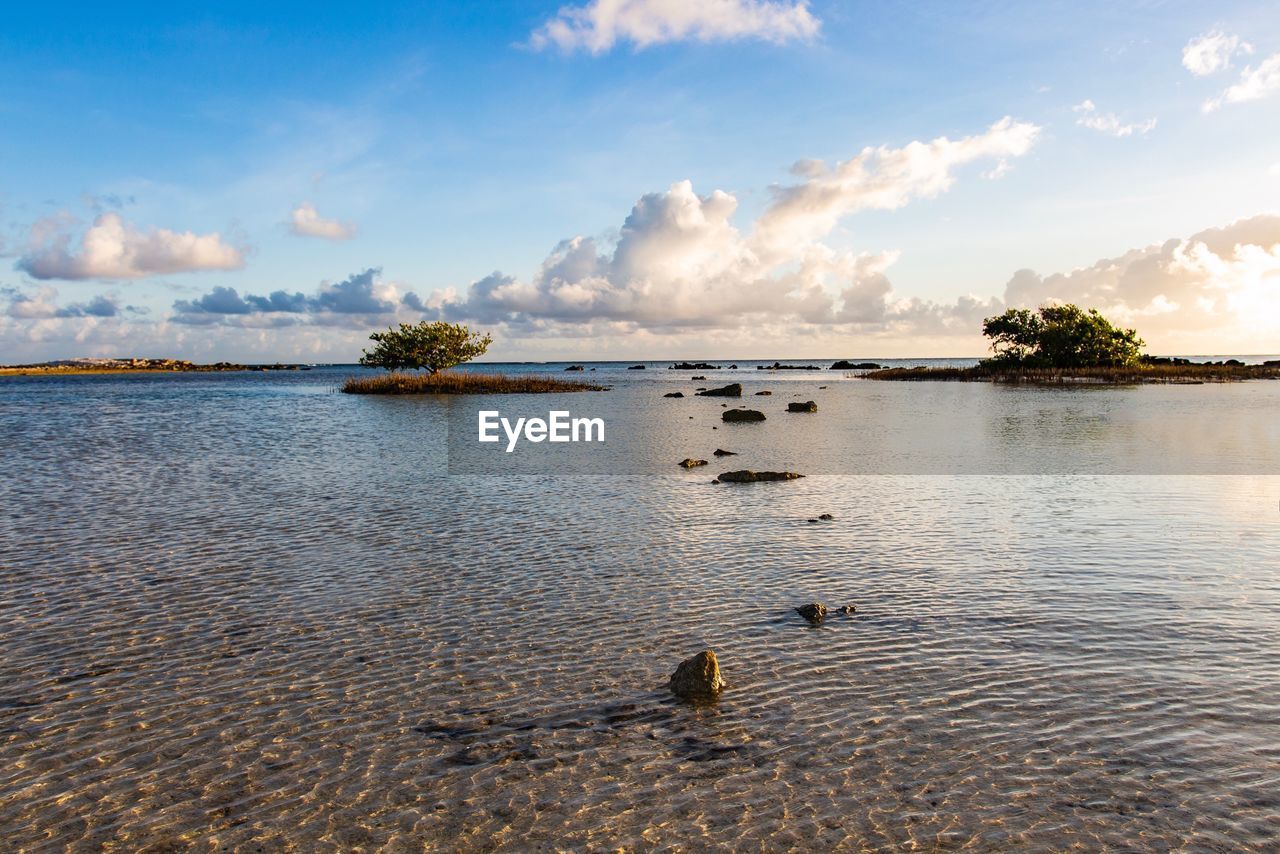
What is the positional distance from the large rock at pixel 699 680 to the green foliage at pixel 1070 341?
424 feet

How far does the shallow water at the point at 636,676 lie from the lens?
7.02m

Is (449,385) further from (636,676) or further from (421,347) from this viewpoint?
(636,676)

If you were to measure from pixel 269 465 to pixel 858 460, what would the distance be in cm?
2405

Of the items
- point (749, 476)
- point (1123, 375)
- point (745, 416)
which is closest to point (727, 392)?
point (745, 416)

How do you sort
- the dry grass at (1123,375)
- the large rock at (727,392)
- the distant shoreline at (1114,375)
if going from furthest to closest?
1. the dry grass at (1123,375)
2. the distant shoreline at (1114,375)
3. the large rock at (727,392)

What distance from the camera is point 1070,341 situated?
397 ft

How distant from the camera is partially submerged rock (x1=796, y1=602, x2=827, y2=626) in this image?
1202 centimetres

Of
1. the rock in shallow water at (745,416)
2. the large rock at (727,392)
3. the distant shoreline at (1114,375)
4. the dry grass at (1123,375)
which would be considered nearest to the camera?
the rock in shallow water at (745,416)

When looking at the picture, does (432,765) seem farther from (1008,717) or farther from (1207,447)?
(1207,447)

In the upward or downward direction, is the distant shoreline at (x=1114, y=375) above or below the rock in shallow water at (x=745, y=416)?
above

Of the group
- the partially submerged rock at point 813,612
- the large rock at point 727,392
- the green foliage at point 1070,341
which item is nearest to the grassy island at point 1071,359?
the green foliage at point 1070,341

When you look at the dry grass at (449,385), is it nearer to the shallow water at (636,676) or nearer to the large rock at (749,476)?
the large rock at (749,476)

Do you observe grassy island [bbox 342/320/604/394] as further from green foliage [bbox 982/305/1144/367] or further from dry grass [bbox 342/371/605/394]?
green foliage [bbox 982/305/1144/367]

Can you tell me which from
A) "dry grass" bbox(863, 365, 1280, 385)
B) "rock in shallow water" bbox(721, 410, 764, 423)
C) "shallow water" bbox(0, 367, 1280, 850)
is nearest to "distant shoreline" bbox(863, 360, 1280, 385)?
"dry grass" bbox(863, 365, 1280, 385)
